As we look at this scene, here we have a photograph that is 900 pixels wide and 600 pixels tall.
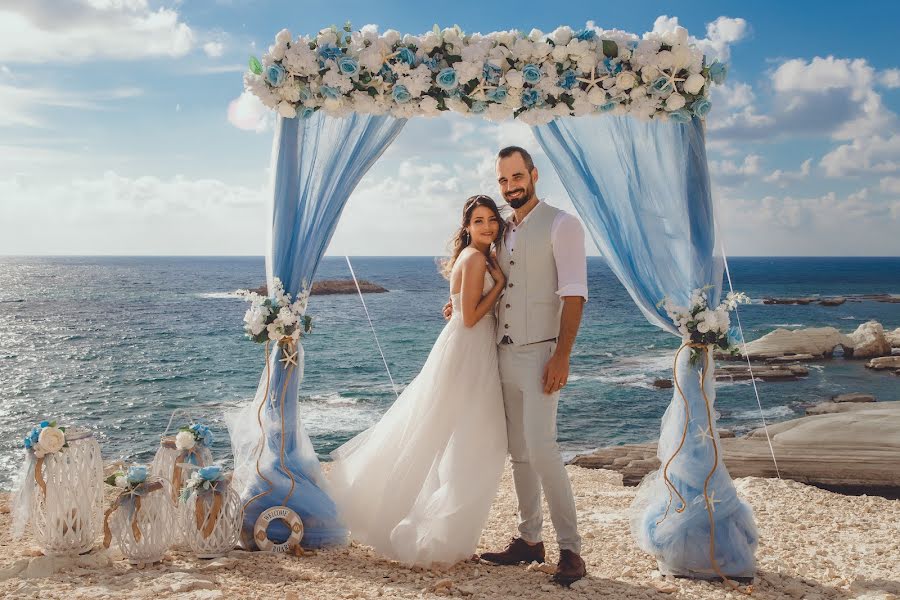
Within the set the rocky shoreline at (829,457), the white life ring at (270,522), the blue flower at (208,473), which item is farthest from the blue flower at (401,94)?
the rocky shoreline at (829,457)

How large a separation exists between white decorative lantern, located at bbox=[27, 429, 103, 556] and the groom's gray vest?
8.59ft

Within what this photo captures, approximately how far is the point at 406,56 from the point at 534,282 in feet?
5.11

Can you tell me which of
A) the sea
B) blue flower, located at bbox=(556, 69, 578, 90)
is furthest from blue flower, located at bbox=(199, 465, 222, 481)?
blue flower, located at bbox=(556, 69, 578, 90)

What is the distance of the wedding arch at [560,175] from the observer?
401cm

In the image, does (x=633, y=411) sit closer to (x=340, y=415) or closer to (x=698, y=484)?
(x=340, y=415)

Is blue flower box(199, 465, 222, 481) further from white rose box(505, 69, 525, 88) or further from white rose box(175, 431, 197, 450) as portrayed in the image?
white rose box(505, 69, 525, 88)

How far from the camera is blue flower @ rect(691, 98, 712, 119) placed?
4.00m

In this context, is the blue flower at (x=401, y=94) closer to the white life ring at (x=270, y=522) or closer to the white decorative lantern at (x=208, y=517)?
the white decorative lantern at (x=208, y=517)

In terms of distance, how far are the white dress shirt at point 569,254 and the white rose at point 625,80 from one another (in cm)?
83

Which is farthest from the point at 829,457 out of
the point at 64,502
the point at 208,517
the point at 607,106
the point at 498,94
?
the point at 64,502

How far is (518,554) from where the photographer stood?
411 centimetres

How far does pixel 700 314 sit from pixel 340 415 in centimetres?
1357

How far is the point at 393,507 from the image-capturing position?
4137 millimetres

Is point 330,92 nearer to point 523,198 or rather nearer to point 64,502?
point 523,198
